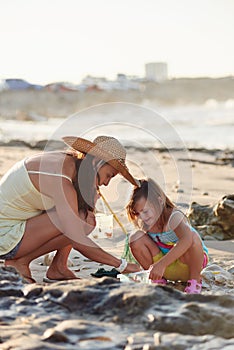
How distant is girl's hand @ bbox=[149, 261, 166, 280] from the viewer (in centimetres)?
438

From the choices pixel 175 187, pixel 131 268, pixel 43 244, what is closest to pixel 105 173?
pixel 131 268

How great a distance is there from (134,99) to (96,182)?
175 ft

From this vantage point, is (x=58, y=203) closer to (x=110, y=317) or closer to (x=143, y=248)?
(x=143, y=248)

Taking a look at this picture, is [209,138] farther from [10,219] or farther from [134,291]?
[134,291]

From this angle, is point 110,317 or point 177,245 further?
point 177,245

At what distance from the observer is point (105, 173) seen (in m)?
4.41

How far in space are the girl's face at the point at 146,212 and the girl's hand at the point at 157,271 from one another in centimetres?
34

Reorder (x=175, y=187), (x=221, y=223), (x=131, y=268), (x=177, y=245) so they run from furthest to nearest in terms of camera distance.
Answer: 1. (x=175, y=187)
2. (x=221, y=223)
3. (x=177, y=245)
4. (x=131, y=268)

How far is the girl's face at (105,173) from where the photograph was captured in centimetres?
439

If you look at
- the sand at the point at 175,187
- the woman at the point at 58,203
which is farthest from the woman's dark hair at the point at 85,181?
the sand at the point at 175,187

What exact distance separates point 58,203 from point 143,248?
0.67 meters

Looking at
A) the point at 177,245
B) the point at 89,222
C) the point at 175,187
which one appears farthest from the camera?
the point at 175,187

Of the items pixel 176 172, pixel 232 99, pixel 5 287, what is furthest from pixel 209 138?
pixel 232 99

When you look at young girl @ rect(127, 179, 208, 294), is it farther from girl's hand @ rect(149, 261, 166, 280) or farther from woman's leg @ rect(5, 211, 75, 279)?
woman's leg @ rect(5, 211, 75, 279)
